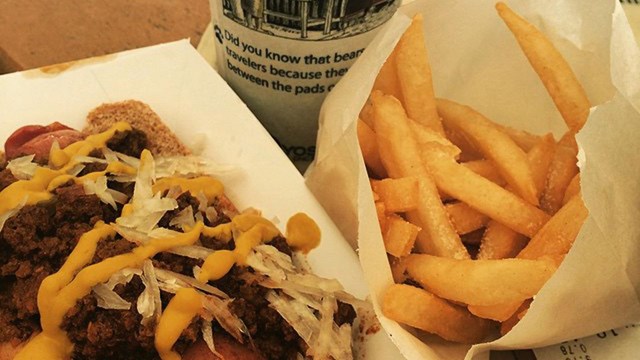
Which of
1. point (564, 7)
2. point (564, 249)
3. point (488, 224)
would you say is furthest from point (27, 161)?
point (564, 7)

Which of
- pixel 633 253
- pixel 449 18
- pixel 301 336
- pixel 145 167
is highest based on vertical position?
pixel 449 18

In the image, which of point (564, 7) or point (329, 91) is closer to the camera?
point (564, 7)

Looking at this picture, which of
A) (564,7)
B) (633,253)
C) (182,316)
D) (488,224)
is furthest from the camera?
(564,7)

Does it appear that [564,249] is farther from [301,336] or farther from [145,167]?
[145,167]

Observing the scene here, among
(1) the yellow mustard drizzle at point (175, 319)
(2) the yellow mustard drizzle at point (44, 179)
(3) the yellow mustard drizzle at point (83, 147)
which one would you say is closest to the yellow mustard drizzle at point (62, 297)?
(1) the yellow mustard drizzle at point (175, 319)

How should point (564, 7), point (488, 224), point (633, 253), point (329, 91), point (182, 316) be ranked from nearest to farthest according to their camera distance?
point (182, 316) → point (633, 253) → point (488, 224) → point (564, 7) → point (329, 91)

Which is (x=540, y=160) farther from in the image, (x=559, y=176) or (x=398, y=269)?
(x=398, y=269)

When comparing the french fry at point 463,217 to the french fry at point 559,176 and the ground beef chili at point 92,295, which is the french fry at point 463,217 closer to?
the french fry at point 559,176

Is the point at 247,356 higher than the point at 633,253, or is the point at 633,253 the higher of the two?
the point at 633,253
